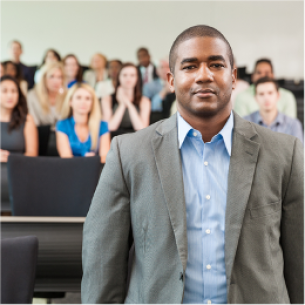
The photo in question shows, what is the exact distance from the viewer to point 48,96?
4.32 metres

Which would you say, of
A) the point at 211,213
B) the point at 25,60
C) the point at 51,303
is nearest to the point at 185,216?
the point at 211,213

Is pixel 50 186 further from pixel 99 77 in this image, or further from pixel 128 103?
pixel 99 77

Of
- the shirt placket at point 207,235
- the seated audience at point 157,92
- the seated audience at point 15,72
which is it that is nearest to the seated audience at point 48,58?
the seated audience at point 15,72

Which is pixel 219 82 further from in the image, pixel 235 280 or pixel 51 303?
pixel 51 303

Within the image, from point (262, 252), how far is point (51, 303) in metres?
0.85

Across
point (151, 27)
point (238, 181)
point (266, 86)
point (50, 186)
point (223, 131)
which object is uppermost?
point (151, 27)

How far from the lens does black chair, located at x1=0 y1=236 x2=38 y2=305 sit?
1.14m

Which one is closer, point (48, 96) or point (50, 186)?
point (50, 186)

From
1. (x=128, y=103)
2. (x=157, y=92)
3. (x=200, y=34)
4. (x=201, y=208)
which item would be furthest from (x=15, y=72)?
(x=201, y=208)

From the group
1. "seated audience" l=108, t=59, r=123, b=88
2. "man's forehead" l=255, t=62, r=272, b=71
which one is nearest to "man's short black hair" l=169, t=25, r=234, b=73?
"seated audience" l=108, t=59, r=123, b=88

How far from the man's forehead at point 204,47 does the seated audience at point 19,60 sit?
3.61 metres

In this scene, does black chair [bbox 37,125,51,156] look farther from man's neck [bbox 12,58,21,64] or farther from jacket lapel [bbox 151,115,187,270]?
jacket lapel [bbox 151,115,187,270]

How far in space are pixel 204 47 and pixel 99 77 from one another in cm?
353

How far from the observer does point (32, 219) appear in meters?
1.58
